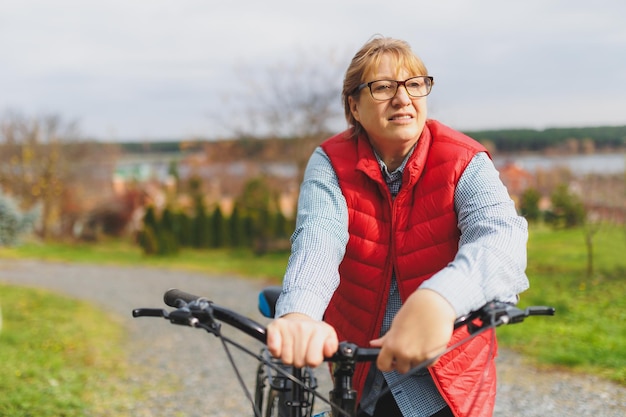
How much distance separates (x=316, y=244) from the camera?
1834 millimetres

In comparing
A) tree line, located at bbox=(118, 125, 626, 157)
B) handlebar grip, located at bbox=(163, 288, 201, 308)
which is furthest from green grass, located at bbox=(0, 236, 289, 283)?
handlebar grip, located at bbox=(163, 288, 201, 308)

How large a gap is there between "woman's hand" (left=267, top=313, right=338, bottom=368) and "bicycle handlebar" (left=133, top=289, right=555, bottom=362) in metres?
0.05

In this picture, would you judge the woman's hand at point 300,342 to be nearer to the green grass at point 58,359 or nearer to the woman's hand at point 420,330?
the woman's hand at point 420,330

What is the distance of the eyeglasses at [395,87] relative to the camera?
76.1 inches

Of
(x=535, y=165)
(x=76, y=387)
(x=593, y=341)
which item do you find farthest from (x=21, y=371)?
(x=535, y=165)

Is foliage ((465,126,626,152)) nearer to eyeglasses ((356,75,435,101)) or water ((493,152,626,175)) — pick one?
water ((493,152,626,175))

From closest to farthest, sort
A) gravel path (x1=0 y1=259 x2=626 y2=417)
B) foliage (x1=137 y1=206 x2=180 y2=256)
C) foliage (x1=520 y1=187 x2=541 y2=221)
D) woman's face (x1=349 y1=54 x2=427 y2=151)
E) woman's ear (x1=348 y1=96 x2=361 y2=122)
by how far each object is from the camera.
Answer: woman's face (x1=349 y1=54 x2=427 y2=151)
woman's ear (x1=348 y1=96 x2=361 y2=122)
gravel path (x1=0 y1=259 x2=626 y2=417)
foliage (x1=520 y1=187 x2=541 y2=221)
foliage (x1=137 y1=206 x2=180 y2=256)

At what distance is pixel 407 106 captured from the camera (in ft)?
6.35

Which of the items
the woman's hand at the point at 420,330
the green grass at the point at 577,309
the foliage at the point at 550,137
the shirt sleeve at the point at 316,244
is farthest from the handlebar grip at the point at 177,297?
the foliage at the point at 550,137

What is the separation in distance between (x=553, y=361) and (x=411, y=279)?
5290mm

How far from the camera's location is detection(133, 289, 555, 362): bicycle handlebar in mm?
1478

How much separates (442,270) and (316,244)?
1.44 ft

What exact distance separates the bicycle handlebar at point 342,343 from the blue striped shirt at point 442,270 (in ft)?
0.12

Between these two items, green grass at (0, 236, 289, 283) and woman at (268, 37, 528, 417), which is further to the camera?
green grass at (0, 236, 289, 283)
